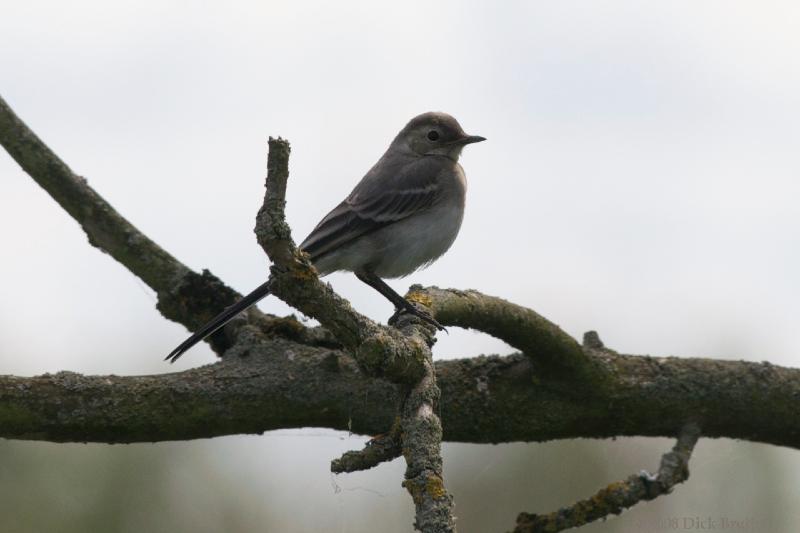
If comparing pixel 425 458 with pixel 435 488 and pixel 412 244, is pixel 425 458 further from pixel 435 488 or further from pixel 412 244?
pixel 412 244

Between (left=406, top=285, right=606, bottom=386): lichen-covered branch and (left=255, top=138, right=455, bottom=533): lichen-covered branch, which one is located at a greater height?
(left=406, top=285, right=606, bottom=386): lichen-covered branch

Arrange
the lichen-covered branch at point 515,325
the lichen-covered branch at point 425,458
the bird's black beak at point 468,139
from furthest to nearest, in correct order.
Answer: the bird's black beak at point 468,139, the lichen-covered branch at point 515,325, the lichen-covered branch at point 425,458

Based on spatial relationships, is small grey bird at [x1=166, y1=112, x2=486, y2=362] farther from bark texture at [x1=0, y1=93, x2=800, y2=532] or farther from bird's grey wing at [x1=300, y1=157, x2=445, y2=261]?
bark texture at [x1=0, y1=93, x2=800, y2=532]

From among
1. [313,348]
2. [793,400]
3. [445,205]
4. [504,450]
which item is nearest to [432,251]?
[445,205]

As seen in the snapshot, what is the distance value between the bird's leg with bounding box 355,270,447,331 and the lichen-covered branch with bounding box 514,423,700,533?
1097 mm

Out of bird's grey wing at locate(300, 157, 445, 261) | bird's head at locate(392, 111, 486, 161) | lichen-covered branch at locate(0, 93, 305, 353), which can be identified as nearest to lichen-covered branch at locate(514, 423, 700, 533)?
lichen-covered branch at locate(0, 93, 305, 353)

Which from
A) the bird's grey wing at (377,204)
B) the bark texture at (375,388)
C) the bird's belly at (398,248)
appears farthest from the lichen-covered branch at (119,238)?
the bird's belly at (398,248)

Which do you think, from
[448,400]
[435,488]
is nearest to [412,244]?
[448,400]

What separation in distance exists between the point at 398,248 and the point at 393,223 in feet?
0.77

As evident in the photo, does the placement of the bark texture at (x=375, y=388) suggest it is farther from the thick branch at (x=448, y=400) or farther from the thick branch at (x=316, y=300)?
the thick branch at (x=316, y=300)

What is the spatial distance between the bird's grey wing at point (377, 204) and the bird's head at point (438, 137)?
396 millimetres

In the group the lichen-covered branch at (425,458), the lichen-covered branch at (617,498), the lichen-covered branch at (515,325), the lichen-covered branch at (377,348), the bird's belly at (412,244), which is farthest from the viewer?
the bird's belly at (412,244)

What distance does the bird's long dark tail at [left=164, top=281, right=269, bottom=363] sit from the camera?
6703mm

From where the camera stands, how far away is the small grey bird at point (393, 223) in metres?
8.16
